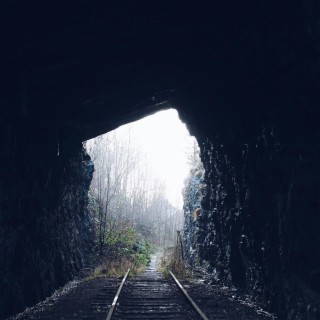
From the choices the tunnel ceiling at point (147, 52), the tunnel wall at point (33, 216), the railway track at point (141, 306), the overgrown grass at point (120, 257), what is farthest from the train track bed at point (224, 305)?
the overgrown grass at point (120, 257)

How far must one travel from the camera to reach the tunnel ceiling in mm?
6324

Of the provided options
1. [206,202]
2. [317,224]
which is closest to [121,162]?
[206,202]

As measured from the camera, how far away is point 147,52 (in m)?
8.35

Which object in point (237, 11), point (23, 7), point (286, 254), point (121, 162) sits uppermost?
point (121, 162)

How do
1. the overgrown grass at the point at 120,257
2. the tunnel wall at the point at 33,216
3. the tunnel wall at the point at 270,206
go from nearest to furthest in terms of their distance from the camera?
1. the tunnel wall at the point at 270,206
2. the tunnel wall at the point at 33,216
3. the overgrown grass at the point at 120,257

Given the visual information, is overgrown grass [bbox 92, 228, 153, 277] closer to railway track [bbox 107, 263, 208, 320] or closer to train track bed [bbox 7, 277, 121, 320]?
railway track [bbox 107, 263, 208, 320]

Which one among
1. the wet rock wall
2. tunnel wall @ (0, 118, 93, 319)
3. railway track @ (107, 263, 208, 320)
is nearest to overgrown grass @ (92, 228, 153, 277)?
tunnel wall @ (0, 118, 93, 319)

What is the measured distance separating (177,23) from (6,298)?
641 cm

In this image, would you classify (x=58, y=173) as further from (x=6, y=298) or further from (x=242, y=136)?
(x=242, y=136)

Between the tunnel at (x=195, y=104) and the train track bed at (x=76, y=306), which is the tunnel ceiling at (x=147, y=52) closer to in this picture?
the tunnel at (x=195, y=104)

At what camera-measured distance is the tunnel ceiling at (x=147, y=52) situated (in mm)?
6324

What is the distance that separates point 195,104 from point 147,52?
4.22 m

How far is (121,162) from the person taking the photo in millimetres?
54688

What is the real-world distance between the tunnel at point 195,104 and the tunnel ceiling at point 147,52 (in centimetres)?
3
